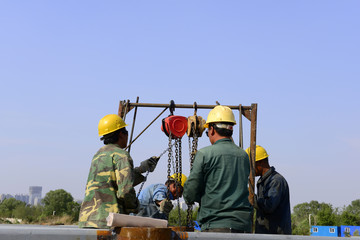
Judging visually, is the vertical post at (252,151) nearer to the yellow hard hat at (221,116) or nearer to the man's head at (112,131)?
the yellow hard hat at (221,116)

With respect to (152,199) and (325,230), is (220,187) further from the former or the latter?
(325,230)

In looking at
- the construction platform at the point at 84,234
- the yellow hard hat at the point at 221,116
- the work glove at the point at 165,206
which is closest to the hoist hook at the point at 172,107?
the work glove at the point at 165,206

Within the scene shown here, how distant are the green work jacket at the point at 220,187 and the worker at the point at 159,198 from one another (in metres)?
2.56

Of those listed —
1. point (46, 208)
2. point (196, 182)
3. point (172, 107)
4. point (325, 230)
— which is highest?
point (172, 107)

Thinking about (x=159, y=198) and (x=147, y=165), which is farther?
(x=159, y=198)

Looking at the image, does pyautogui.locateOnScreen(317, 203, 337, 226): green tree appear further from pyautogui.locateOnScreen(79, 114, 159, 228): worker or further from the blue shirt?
pyautogui.locateOnScreen(79, 114, 159, 228): worker

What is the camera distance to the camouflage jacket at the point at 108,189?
4.76 m

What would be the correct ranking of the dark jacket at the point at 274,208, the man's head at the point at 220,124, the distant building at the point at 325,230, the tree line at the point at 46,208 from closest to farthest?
the man's head at the point at 220,124 < the dark jacket at the point at 274,208 < the tree line at the point at 46,208 < the distant building at the point at 325,230

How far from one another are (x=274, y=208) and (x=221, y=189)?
2.08 m

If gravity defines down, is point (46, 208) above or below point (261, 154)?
below

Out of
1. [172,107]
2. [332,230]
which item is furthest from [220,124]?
[332,230]

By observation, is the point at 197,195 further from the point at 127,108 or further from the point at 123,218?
the point at 127,108

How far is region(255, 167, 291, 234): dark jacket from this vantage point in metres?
6.59

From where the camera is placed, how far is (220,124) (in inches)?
203
